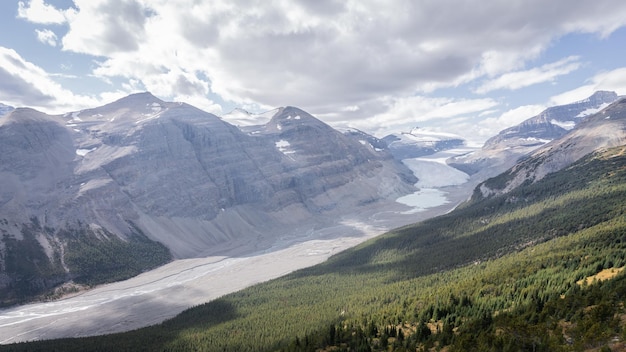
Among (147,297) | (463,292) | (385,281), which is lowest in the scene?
(385,281)

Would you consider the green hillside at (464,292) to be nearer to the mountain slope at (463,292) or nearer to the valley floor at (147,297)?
the mountain slope at (463,292)

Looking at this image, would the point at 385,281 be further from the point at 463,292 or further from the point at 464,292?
the point at 464,292

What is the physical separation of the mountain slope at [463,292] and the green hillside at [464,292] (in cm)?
18

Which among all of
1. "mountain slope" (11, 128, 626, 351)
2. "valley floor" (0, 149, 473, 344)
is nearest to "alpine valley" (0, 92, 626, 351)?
"mountain slope" (11, 128, 626, 351)

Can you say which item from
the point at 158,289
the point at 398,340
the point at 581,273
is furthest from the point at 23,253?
the point at 581,273

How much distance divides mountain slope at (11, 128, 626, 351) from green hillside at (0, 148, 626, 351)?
18 centimetres

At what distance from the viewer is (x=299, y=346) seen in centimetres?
4788

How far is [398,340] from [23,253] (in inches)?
6585

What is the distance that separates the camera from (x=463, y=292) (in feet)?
176

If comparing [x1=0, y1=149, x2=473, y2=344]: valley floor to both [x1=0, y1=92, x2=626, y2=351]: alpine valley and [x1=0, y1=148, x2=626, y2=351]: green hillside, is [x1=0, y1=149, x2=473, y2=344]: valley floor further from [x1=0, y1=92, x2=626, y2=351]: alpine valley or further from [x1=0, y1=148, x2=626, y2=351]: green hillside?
[x1=0, y1=148, x2=626, y2=351]: green hillside

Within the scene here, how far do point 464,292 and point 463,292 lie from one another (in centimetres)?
29

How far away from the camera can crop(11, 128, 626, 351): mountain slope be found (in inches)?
1303

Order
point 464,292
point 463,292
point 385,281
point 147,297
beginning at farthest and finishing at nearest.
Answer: point 147,297
point 385,281
point 463,292
point 464,292

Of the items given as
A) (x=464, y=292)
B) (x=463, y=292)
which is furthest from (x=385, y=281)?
(x=464, y=292)
